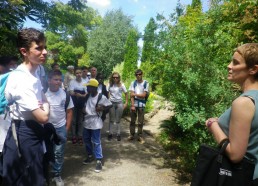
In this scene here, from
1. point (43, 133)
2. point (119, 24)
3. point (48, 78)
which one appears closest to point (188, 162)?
point (48, 78)

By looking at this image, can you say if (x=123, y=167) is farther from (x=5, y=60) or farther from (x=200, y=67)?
(x=5, y=60)

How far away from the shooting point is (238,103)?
5.13 ft

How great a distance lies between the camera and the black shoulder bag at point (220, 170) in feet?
5.24

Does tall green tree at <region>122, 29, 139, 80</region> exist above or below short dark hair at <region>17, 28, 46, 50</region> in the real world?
above

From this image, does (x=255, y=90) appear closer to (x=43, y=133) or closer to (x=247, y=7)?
(x=43, y=133)

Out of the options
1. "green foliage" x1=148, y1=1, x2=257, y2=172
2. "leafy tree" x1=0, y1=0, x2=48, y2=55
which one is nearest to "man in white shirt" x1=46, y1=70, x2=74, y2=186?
"leafy tree" x1=0, y1=0, x2=48, y2=55

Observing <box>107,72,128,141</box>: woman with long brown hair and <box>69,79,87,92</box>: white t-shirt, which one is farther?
<box>107,72,128,141</box>: woman with long brown hair

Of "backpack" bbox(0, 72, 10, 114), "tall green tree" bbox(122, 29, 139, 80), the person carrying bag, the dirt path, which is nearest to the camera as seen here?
the person carrying bag

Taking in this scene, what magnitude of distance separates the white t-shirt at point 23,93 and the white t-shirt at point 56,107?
2.24 metres

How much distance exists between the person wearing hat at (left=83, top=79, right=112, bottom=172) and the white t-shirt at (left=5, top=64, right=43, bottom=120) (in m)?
3.17

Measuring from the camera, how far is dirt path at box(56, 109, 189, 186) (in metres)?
4.88

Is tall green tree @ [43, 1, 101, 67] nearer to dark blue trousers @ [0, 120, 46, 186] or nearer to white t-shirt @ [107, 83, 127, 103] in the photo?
white t-shirt @ [107, 83, 127, 103]

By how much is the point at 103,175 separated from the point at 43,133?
3135mm

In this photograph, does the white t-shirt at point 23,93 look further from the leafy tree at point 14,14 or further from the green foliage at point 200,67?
the green foliage at point 200,67
